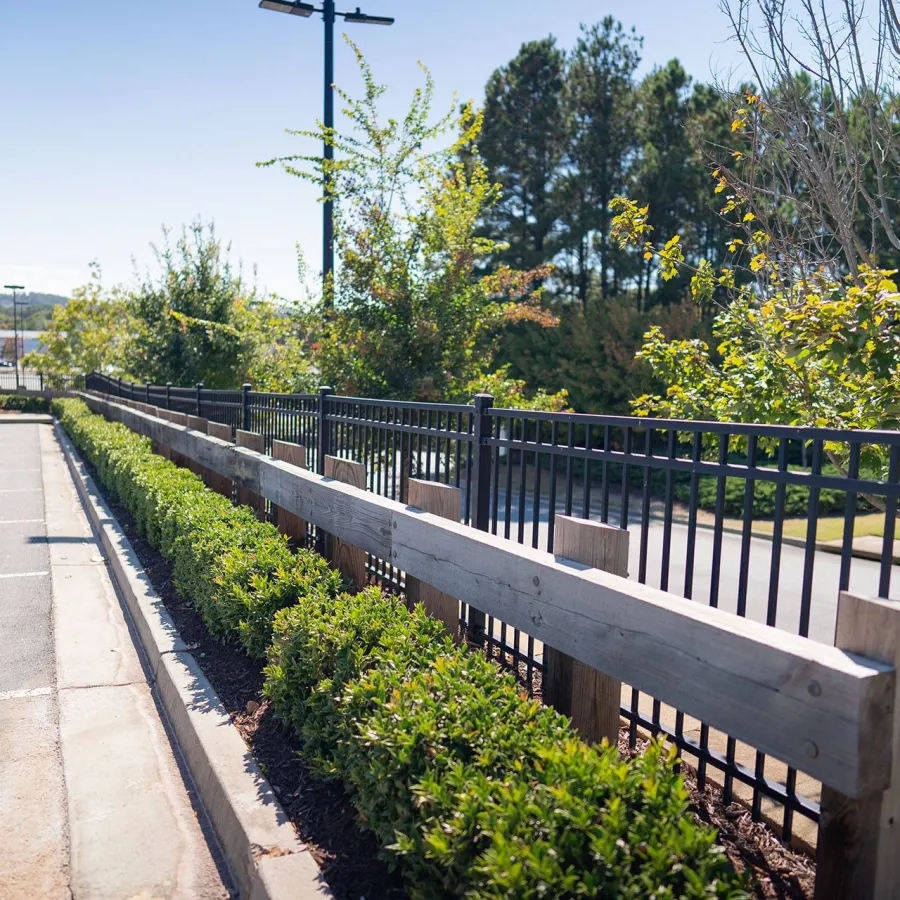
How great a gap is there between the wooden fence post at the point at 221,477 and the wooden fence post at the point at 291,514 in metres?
2.11

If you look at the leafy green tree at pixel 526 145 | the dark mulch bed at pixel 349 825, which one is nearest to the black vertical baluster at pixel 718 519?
the dark mulch bed at pixel 349 825

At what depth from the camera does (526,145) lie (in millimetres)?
28906

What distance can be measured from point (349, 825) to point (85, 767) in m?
1.52

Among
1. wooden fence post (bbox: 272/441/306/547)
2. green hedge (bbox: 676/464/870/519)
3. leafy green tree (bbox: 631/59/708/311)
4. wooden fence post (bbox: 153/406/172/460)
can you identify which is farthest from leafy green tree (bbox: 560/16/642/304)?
wooden fence post (bbox: 272/441/306/547)

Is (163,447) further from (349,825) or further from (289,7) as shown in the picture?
(349,825)

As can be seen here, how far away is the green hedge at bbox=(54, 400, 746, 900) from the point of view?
6.39ft

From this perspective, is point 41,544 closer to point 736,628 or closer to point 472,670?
point 472,670

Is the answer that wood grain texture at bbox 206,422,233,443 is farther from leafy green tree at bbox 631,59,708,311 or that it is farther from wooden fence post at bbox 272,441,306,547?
leafy green tree at bbox 631,59,708,311

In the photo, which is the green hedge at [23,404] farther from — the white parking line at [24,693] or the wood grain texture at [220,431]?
the white parking line at [24,693]

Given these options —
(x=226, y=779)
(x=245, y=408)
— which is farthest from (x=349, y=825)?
(x=245, y=408)

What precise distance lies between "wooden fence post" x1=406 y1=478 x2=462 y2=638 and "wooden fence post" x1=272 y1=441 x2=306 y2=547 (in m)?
1.89

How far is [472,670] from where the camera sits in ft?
9.77

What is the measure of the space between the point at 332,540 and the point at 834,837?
11.2 feet

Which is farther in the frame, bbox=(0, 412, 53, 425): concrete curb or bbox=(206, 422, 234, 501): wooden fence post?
bbox=(0, 412, 53, 425): concrete curb
